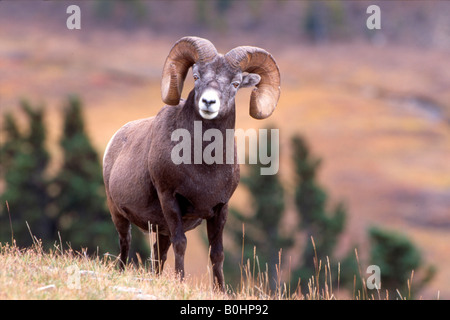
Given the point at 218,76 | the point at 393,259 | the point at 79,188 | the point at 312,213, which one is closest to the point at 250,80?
the point at 218,76

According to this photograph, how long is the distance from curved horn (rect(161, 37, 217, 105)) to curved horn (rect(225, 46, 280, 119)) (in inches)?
16.1

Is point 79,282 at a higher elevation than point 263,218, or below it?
higher

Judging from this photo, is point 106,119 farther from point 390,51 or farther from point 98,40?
point 390,51

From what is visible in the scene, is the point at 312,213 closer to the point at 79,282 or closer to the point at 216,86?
the point at 216,86

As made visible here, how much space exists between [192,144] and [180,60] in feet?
4.33

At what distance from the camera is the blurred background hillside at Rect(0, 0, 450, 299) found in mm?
63781

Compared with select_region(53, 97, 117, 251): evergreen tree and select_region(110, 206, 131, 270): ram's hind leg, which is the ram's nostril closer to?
select_region(110, 206, 131, 270): ram's hind leg

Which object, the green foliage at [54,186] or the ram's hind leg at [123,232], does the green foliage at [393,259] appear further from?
the ram's hind leg at [123,232]

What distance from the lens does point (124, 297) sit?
7500mm

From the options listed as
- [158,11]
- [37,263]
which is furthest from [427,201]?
[158,11]

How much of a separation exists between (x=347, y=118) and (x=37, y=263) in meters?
76.6

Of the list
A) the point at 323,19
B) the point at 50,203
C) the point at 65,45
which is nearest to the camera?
the point at 50,203

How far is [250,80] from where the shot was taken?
1027 cm

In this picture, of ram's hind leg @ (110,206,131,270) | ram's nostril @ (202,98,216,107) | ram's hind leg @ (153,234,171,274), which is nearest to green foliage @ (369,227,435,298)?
ram's hind leg @ (153,234,171,274)
